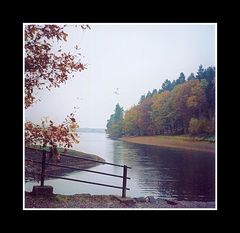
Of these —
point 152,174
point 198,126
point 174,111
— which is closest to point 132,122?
point 174,111

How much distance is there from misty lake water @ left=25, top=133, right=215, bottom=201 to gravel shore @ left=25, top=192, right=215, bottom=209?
0.05 metres

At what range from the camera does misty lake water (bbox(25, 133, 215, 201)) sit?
177 inches

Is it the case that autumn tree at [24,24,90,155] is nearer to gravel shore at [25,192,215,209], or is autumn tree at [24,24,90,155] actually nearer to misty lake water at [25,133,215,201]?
misty lake water at [25,133,215,201]

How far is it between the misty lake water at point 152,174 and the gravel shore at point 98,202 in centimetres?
5

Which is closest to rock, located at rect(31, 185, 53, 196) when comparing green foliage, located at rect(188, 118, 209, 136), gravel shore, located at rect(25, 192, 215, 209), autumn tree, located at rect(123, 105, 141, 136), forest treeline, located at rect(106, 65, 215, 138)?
gravel shore, located at rect(25, 192, 215, 209)

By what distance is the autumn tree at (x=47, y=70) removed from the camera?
4.42m

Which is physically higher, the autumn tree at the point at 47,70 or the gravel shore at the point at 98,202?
the autumn tree at the point at 47,70

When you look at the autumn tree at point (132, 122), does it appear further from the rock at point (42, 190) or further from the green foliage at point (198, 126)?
the rock at point (42, 190)

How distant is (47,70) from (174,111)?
56.9 inches

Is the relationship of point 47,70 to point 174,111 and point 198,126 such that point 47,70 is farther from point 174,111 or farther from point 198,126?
point 198,126

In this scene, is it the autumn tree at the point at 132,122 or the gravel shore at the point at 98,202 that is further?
the autumn tree at the point at 132,122

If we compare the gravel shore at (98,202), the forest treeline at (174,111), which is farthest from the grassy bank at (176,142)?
the gravel shore at (98,202)
